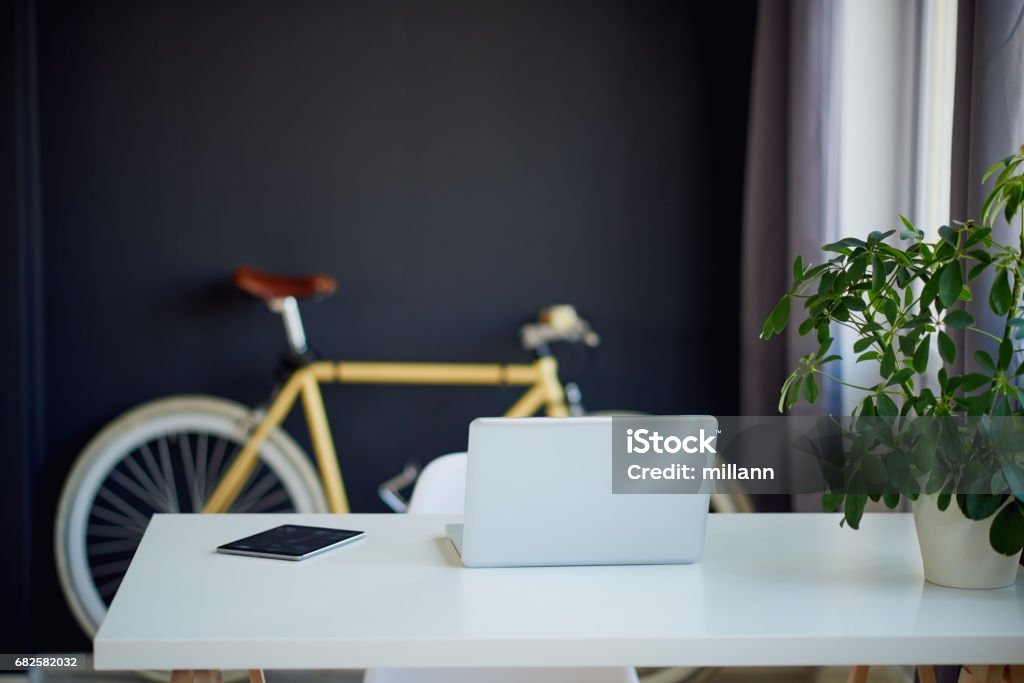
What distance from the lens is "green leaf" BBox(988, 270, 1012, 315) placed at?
129 centimetres

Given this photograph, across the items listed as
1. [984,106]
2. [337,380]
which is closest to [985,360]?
[984,106]

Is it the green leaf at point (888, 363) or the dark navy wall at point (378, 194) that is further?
the dark navy wall at point (378, 194)

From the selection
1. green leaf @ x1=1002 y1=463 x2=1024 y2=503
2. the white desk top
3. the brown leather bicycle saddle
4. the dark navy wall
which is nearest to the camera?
the white desk top

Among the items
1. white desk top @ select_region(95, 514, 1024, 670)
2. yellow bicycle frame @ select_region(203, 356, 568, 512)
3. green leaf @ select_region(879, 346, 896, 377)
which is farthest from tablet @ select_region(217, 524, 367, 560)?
yellow bicycle frame @ select_region(203, 356, 568, 512)

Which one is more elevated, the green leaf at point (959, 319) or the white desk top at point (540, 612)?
the green leaf at point (959, 319)

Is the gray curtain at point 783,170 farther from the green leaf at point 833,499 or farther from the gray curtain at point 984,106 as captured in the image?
the green leaf at point 833,499

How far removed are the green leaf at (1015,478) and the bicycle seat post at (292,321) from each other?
1.98m

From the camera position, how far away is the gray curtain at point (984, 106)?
1638 millimetres

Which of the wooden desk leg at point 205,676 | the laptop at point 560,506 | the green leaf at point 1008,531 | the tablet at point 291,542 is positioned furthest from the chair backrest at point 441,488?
the green leaf at point 1008,531

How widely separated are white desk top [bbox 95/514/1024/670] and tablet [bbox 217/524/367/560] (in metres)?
0.02

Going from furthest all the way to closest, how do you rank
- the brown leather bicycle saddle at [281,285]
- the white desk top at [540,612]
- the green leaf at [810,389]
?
the brown leather bicycle saddle at [281,285] < the green leaf at [810,389] < the white desk top at [540,612]

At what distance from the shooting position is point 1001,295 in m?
1.29

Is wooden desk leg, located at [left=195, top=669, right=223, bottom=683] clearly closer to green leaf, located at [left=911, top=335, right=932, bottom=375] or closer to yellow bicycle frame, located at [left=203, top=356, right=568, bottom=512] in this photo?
green leaf, located at [left=911, top=335, right=932, bottom=375]

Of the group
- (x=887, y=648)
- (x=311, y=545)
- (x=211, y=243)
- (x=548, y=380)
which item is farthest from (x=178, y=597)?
(x=211, y=243)
